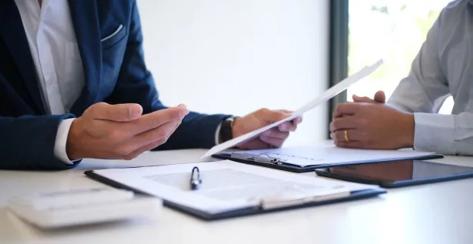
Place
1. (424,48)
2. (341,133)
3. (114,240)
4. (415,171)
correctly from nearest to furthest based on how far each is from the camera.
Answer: (114,240)
(415,171)
(341,133)
(424,48)

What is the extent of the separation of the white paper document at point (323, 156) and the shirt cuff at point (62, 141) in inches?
11.4

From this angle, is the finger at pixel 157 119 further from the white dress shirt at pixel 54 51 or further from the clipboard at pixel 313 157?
the white dress shirt at pixel 54 51

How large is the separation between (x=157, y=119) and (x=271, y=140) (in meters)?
0.40

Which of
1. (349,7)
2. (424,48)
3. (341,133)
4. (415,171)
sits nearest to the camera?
(415,171)

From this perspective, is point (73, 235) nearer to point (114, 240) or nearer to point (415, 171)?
point (114, 240)

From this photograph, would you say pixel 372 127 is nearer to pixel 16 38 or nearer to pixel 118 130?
pixel 118 130

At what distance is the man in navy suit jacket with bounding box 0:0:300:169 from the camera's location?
2.79 feet

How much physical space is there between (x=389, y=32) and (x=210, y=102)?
3.18ft

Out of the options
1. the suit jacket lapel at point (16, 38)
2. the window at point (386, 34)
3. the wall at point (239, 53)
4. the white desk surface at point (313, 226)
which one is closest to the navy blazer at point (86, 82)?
the suit jacket lapel at point (16, 38)

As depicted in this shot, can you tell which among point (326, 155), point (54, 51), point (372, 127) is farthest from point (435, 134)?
point (54, 51)

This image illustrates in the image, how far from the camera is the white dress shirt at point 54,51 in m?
1.17

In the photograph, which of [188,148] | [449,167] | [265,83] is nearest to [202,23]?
[265,83]

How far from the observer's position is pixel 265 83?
280 centimetres

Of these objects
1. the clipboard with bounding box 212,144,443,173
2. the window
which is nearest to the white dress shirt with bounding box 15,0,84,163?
the clipboard with bounding box 212,144,443,173
